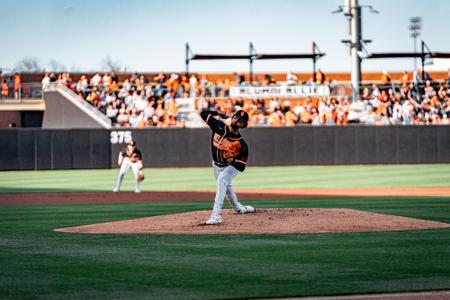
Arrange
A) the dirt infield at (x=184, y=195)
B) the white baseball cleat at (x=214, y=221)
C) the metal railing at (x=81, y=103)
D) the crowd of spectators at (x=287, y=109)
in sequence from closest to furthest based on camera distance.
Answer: the white baseball cleat at (x=214, y=221) → the dirt infield at (x=184, y=195) → the crowd of spectators at (x=287, y=109) → the metal railing at (x=81, y=103)

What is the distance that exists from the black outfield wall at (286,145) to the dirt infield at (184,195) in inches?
461

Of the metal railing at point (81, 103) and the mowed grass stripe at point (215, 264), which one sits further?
the metal railing at point (81, 103)

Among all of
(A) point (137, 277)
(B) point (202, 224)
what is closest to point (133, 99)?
(B) point (202, 224)

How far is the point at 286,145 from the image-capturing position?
36.0 meters

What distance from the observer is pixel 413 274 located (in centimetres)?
866

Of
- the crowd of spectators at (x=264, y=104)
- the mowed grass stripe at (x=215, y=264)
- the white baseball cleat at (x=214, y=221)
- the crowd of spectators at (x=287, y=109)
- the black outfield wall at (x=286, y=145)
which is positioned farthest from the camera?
the crowd of spectators at (x=264, y=104)

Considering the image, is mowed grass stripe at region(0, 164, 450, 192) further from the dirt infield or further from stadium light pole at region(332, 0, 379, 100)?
stadium light pole at region(332, 0, 379, 100)

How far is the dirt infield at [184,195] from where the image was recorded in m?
20.7

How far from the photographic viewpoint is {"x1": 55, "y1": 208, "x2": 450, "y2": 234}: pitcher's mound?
41.8 ft

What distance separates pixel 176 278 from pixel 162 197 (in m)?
13.1

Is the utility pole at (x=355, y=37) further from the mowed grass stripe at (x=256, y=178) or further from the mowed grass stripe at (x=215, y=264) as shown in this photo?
the mowed grass stripe at (x=215, y=264)

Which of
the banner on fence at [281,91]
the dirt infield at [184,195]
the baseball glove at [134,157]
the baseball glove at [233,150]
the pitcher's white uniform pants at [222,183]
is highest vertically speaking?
the banner on fence at [281,91]

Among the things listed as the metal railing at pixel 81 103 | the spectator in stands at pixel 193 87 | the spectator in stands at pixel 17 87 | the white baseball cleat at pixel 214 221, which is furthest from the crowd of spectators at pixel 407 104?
the white baseball cleat at pixel 214 221

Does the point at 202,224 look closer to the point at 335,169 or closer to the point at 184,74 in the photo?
the point at 335,169
